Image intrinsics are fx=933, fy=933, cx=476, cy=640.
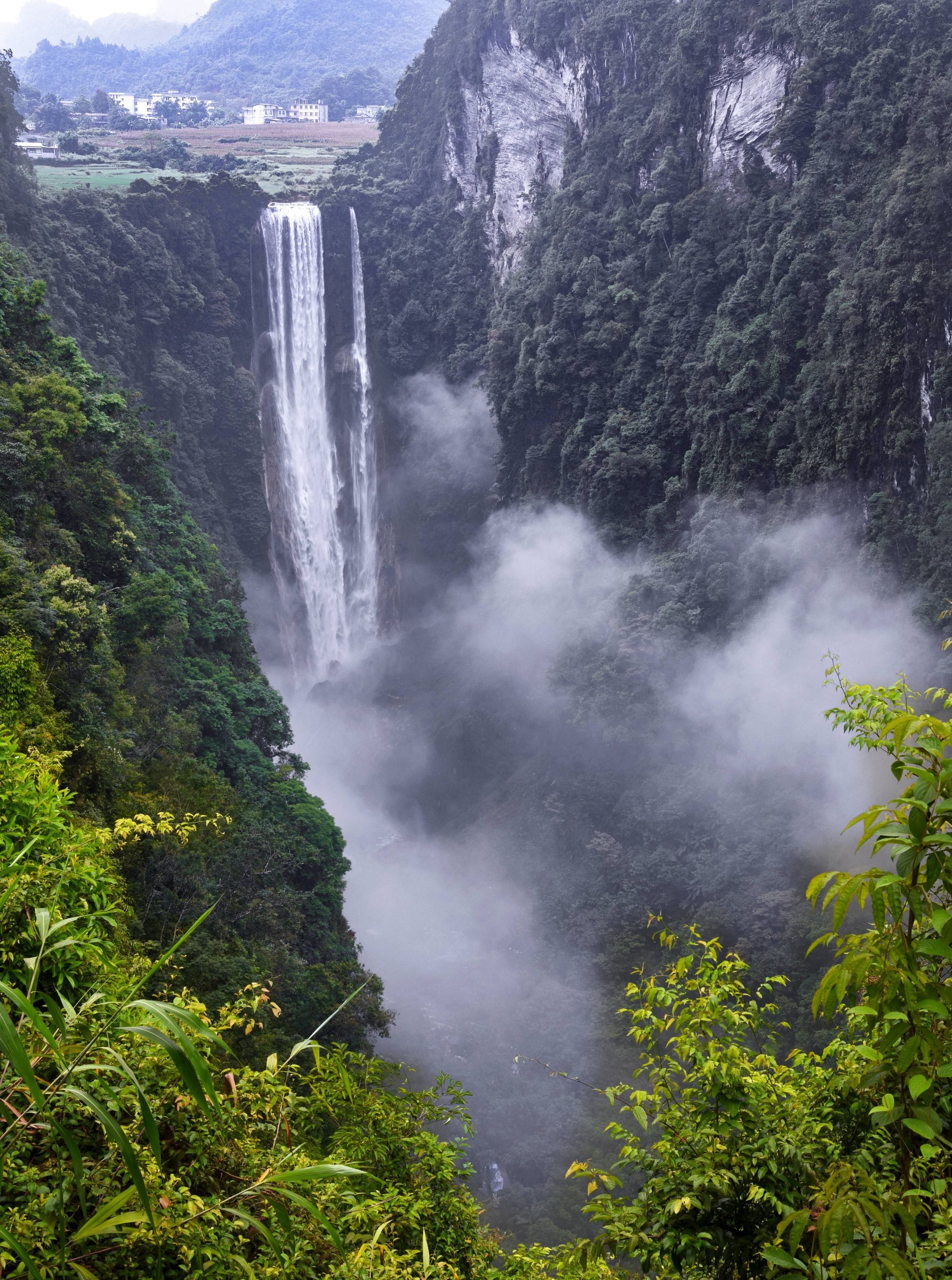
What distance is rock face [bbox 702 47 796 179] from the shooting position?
85.7 ft

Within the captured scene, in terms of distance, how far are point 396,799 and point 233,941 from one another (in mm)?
17884

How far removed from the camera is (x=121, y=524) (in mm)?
16906

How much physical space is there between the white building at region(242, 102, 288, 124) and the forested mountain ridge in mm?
26440

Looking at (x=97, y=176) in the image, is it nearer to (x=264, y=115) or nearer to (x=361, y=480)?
(x=361, y=480)

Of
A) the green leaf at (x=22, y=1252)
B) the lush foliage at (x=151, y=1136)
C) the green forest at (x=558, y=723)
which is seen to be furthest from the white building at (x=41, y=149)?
the green leaf at (x=22, y=1252)

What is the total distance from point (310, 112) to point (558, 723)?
174 ft

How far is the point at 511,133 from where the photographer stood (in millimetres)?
35375

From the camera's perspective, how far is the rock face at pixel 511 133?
33562 mm

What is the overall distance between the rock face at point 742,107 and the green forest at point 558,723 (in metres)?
0.52

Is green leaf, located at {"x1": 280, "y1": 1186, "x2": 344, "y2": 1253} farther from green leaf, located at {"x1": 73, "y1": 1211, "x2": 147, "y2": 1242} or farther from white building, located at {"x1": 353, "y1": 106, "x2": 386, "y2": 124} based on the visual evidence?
white building, located at {"x1": 353, "y1": 106, "x2": 386, "y2": 124}

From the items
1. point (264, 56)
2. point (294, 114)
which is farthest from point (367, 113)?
point (264, 56)

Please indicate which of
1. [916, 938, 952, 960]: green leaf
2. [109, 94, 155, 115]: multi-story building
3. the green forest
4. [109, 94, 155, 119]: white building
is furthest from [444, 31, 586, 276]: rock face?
[109, 94, 155, 115]: multi-story building

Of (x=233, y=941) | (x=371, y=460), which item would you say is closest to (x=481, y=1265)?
(x=233, y=941)

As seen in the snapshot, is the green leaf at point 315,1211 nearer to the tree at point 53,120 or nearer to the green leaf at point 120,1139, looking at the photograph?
the green leaf at point 120,1139
